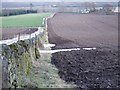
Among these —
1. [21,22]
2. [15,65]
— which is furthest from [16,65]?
[21,22]

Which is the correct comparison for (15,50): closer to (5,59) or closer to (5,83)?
(5,59)

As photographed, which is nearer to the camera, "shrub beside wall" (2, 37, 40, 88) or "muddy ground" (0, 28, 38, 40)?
"shrub beside wall" (2, 37, 40, 88)

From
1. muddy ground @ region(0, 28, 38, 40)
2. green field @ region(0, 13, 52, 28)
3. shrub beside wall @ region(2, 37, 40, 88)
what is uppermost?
shrub beside wall @ region(2, 37, 40, 88)

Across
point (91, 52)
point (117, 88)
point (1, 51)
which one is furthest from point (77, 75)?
point (91, 52)

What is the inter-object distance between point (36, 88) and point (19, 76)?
948 mm

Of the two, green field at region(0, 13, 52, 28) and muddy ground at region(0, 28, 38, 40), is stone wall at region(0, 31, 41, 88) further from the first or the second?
green field at region(0, 13, 52, 28)

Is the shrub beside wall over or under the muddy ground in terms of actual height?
over

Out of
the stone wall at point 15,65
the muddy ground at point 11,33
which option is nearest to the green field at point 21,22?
the muddy ground at point 11,33

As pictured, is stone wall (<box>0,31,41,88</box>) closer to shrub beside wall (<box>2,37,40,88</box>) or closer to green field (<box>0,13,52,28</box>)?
shrub beside wall (<box>2,37,40,88</box>)

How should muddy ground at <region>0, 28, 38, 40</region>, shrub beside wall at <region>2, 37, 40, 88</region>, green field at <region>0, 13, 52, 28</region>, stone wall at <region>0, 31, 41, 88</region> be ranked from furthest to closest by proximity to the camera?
green field at <region>0, 13, 52, 28</region> → muddy ground at <region>0, 28, 38, 40</region> → shrub beside wall at <region>2, 37, 40, 88</region> → stone wall at <region>0, 31, 41, 88</region>

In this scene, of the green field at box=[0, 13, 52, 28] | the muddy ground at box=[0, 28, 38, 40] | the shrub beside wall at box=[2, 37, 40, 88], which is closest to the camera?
the shrub beside wall at box=[2, 37, 40, 88]

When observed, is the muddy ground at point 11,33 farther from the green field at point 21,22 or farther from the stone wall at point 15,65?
the stone wall at point 15,65

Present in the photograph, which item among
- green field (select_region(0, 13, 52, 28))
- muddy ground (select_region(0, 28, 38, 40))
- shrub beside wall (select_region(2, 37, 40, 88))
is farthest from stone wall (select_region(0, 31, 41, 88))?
green field (select_region(0, 13, 52, 28))

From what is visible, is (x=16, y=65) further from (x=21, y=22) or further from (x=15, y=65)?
(x=21, y=22)
